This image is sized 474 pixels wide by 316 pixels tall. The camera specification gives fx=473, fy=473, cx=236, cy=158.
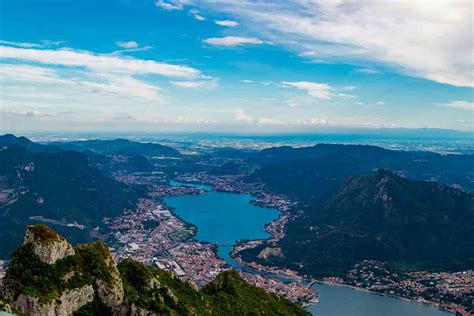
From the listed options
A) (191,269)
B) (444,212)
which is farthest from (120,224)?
(444,212)

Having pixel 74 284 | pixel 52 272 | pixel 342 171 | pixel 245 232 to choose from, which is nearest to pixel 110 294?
pixel 74 284

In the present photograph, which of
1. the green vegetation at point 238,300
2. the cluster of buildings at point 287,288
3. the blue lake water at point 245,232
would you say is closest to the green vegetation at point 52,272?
the green vegetation at point 238,300

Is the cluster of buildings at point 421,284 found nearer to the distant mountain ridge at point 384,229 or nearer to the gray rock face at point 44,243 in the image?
the distant mountain ridge at point 384,229

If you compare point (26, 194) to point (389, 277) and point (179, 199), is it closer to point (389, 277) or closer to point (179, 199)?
point (179, 199)

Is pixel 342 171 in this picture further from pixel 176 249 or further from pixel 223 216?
pixel 176 249

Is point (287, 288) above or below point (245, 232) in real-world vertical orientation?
above

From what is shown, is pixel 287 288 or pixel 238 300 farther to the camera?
pixel 287 288

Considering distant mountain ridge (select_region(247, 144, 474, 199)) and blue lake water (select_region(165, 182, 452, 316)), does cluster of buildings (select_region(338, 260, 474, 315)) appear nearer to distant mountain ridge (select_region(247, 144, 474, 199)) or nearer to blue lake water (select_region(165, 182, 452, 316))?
blue lake water (select_region(165, 182, 452, 316))
